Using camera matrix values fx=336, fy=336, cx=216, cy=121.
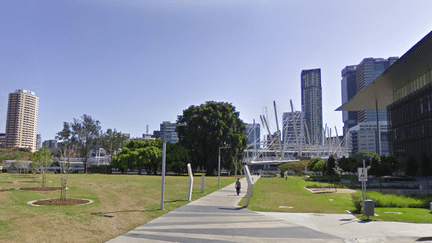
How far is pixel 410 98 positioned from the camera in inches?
2184

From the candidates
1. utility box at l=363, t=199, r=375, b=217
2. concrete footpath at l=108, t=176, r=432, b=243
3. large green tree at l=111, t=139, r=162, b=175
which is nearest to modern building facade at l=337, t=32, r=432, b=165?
utility box at l=363, t=199, r=375, b=217

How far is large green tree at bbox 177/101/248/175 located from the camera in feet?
232

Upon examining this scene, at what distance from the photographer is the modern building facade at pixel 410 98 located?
48062mm

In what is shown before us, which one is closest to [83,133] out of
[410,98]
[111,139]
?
[111,139]

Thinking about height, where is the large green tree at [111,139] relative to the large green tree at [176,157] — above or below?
above

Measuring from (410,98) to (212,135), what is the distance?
36589mm

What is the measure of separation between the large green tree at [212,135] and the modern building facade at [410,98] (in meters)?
27.0

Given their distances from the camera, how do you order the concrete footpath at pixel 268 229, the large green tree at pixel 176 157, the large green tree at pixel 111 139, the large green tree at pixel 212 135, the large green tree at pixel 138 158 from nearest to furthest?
1. the concrete footpath at pixel 268 229
2. the large green tree at pixel 138 158
3. the large green tree at pixel 176 157
4. the large green tree at pixel 212 135
5. the large green tree at pixel 111 139

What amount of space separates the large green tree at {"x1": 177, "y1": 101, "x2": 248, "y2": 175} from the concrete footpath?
5139 centimetres

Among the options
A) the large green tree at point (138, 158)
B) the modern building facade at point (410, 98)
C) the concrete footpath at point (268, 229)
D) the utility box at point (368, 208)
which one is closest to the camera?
the concrete footpath at point (268, 229)

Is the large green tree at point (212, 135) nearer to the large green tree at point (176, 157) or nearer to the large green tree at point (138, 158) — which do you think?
the large green tree at point (176, 157)

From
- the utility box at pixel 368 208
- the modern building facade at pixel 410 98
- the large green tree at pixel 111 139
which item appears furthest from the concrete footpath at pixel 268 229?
the large green tree at pixel 111 139

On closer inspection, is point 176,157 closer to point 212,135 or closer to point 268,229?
point 212,135

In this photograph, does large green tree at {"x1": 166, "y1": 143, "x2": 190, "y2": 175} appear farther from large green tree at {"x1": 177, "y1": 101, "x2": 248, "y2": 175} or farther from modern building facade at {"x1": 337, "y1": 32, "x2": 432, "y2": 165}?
modern building facade at {"x1": 337, "y1": 32, "x2": 432, "y2": 165}
